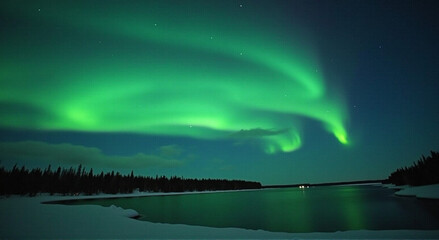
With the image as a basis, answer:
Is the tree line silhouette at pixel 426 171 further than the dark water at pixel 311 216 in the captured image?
Yes

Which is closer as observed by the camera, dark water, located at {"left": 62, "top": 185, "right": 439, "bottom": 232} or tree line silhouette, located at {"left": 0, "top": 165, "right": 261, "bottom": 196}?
dark water, located at {"left": 62, "top": 185, "right": 439, "bottom": 232}

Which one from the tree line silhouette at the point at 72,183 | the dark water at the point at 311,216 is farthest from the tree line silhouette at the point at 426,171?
the tree line silhouette at the point at 72,183

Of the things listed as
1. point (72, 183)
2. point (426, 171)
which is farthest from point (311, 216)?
point (72, 183)

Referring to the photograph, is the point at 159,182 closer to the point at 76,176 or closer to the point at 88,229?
the point at 76,176

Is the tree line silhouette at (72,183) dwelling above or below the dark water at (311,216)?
above

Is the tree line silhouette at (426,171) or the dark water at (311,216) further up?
the tree line silhouette at (426,171)

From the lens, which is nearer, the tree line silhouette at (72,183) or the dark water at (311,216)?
the dark water at (311,216)

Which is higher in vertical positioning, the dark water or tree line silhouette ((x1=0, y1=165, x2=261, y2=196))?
tree line silhouette ((x1=0, y1=165, x2=261, y2=196))

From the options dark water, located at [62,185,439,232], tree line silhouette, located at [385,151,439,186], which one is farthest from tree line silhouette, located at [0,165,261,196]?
tree line silhouette, located at [385,151,439,186]

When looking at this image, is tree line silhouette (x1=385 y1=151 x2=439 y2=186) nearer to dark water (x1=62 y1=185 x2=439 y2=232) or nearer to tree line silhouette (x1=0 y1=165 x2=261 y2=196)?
dark water (x1=62 y1=185 x2=439 y2=232)

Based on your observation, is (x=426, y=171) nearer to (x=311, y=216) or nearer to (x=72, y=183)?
(x=311, y=216)

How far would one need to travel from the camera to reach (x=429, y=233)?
14.9 metres

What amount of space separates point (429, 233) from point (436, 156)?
266ft

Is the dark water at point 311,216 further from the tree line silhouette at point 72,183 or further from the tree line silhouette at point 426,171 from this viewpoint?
the tree line silhouette at point 72,183
